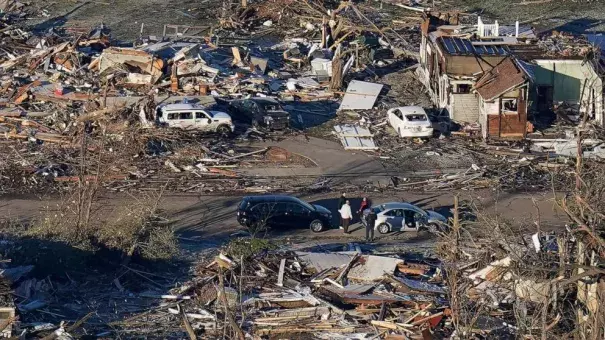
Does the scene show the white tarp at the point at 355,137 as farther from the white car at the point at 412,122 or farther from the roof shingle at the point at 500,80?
the roof shingle at the point at 500,80

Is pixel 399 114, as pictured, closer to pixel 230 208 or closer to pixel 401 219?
pixel 401 219

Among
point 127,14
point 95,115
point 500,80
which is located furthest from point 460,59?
point 127,14

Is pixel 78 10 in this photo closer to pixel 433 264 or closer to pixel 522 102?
pixel 522 102

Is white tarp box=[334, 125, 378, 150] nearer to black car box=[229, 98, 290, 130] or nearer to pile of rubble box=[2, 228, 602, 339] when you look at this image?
black car box=[229, 98, 290, 130]

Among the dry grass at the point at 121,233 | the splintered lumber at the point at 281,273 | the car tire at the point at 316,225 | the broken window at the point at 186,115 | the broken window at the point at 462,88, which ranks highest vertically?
the dry grass at the point at 121,233

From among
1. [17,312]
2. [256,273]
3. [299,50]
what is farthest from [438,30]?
[17,312]

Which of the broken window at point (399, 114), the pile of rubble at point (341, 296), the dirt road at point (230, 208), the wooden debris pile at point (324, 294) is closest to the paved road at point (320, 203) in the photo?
the dirt road at point (230, 208)

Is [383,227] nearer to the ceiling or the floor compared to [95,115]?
nearer to the floor
